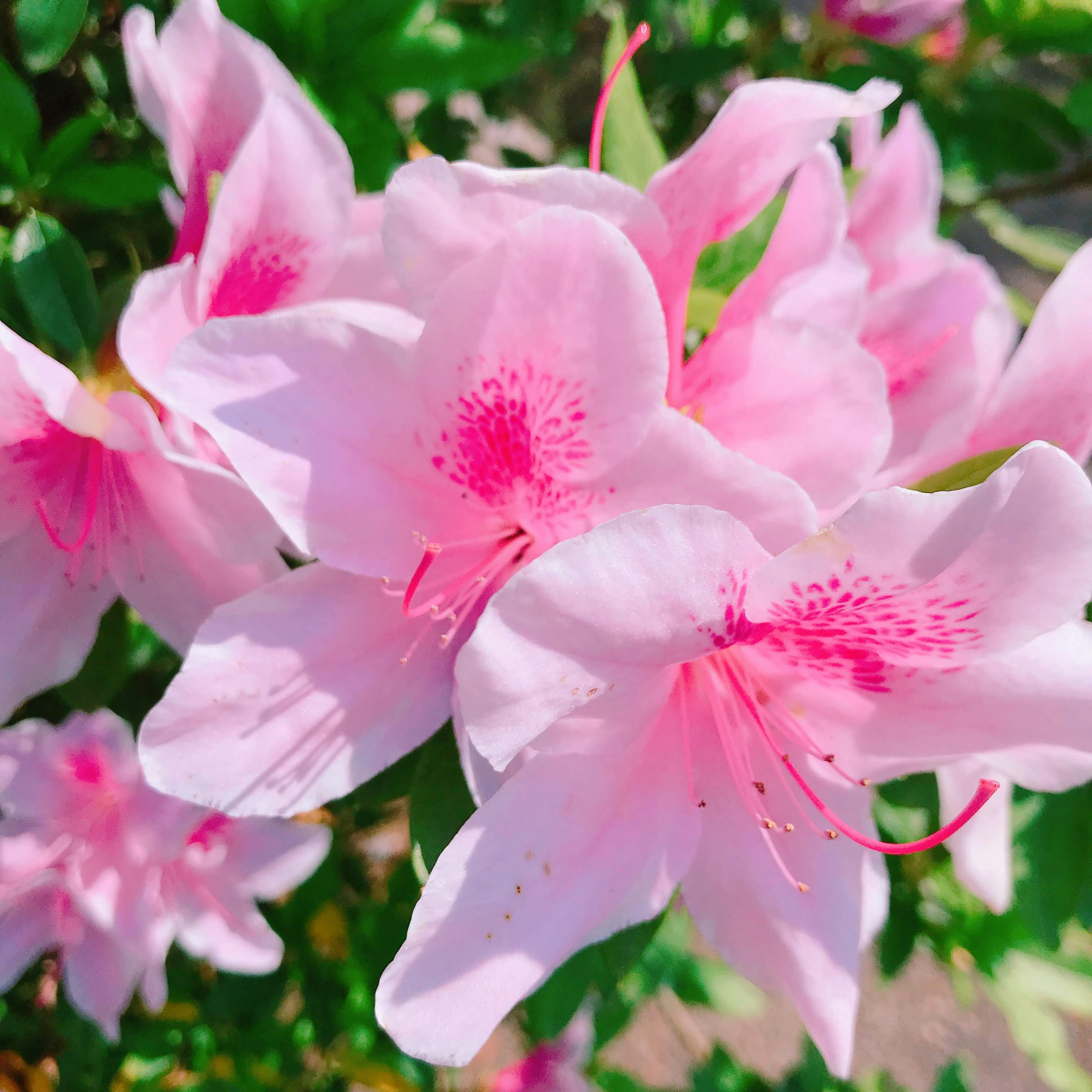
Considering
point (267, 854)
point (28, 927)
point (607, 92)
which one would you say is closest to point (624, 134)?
point (607, 92)

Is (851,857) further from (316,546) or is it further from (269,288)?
(269,288)

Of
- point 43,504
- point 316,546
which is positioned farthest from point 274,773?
point 43,504

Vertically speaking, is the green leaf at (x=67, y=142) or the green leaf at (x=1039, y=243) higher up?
the green leaf at (x=67, y=142)

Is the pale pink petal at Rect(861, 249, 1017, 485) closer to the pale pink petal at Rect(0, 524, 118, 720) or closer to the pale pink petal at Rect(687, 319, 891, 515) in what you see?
the pale pink petal at Rect(687, 319, 891, 515)

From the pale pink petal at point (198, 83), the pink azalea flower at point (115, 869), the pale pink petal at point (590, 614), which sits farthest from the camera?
the pink azalea flower at point (115, 869)

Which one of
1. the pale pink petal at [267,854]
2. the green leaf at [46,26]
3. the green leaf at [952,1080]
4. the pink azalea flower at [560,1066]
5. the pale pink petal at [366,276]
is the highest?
the green leaf at [46,26]

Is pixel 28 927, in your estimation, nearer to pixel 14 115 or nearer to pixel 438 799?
pixel 438 799

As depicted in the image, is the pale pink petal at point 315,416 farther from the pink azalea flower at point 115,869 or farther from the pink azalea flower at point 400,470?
the pink azalea flower at point 115,869

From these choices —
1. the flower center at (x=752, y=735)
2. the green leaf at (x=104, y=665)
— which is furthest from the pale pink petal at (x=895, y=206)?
the green leaf at (x=104, y=665)
